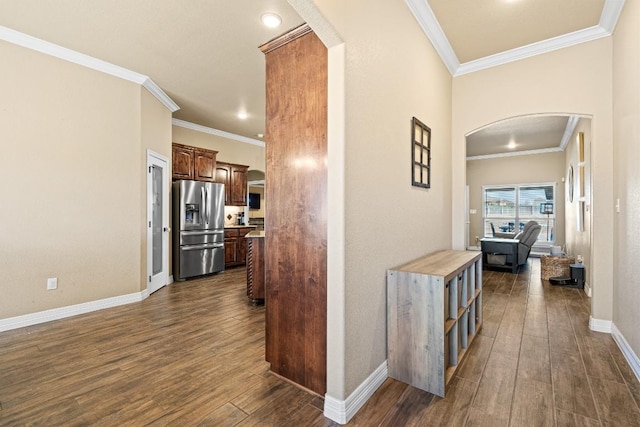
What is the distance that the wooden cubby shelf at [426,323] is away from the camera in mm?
1962

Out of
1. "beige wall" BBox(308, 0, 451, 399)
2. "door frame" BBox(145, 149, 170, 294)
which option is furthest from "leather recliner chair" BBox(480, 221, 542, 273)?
"door frame" BBox(145, 149, 170, 294)

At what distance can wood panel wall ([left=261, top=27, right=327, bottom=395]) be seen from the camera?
1918mm

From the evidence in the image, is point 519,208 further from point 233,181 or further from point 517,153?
point 233,181

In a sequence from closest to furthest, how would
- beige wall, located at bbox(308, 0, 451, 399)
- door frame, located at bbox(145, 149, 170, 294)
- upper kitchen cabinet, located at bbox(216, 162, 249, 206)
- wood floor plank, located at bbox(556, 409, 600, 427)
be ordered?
wood floor plank, located at bbox(556, 409, 600, 427)
beige wall, located at bbox(308, 0, 451, 399)
door frame, located at bbox(145, 149, 170, 294)
upper kitchen cabinet, located at bbox(216, 162, 249, 206)

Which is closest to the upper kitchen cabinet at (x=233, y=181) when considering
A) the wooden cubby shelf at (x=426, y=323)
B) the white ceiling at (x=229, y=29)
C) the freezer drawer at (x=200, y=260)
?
the freezer drawer at (x=200, y=260)

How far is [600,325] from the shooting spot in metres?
2.94

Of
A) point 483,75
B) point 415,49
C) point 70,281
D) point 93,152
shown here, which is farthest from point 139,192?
point 483,75

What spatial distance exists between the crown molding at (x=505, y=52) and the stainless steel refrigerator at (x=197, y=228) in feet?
14.0

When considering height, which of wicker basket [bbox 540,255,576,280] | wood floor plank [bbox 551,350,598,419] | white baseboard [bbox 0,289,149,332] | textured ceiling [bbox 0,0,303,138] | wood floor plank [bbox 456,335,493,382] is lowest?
wood floor plank [bbox 456,335,493,382]

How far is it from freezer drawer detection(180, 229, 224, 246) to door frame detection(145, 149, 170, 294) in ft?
0.93

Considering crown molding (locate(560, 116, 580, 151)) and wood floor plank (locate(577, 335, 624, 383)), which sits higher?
crown molding (locate(560, 116, 580, 151))

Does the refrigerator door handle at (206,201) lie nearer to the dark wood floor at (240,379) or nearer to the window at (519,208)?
the dark wood floor at (240,379)

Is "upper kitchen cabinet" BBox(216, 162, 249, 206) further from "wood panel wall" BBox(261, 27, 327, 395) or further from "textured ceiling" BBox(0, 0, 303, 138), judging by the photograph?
"wood panel wall" BBox(261, 27, 327, 395)

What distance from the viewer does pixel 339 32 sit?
1702 mm
